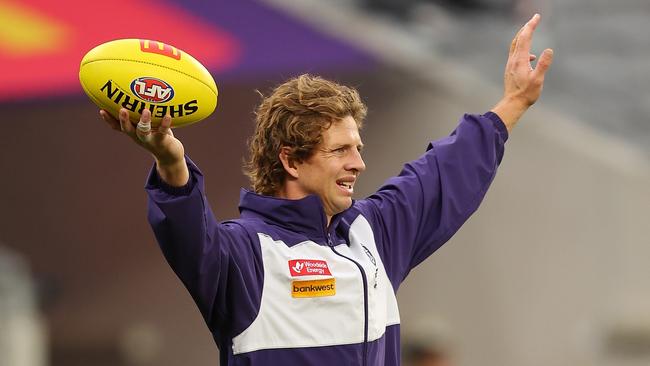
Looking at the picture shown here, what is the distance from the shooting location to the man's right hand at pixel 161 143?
9.91 feet

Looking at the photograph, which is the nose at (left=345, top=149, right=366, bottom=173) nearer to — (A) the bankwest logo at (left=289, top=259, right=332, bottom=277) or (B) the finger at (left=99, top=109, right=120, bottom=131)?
(A) the bankwest logo at (left=289, top=259, right=332, bottom=277)

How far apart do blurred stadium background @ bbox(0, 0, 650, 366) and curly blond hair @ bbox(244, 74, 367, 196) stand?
2.73 meters

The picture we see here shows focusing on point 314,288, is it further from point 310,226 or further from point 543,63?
point 543,63

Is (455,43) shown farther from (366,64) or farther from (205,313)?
(205,313)

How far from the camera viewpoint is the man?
3.16 m

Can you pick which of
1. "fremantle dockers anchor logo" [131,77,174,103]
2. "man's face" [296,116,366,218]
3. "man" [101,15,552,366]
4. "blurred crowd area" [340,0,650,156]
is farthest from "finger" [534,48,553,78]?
"blurred crowd area" [340,0,650,156]


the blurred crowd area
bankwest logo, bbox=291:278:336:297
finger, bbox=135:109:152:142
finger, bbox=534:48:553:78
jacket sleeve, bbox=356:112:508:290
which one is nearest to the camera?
finger, bbox=135:109:152:142

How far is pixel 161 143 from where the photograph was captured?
3025 millimetres

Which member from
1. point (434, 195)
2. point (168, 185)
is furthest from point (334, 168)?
point (168, 185)

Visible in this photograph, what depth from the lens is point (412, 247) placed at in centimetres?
389

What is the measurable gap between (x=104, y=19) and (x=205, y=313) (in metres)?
3.85

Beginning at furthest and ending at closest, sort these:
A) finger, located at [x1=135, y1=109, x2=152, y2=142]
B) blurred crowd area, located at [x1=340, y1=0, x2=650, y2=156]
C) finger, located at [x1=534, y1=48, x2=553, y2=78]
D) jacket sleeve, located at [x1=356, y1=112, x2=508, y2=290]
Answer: blurred crowd area, located at [x1=340, y1=0, x2=650, y2=156], finger, located at [x1=534, y1=48, x2=553, y2=78], jacket sleeve, located at [x1=356, y1=112, x2=508, y2=290], finger, located at [x1=135, y1=109, x2=152, y2=142]

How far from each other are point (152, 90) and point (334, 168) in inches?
25.8

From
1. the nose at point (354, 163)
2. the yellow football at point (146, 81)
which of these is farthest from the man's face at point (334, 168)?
the yellow football at point (146, 81)
